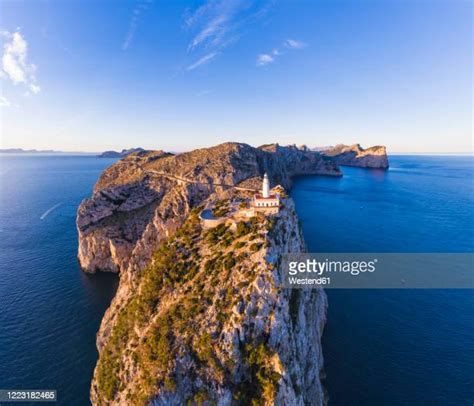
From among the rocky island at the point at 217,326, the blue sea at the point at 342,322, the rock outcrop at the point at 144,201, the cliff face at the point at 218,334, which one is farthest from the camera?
the rock outcrop at the point at 144,201

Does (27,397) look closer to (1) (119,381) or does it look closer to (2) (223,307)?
(1) (119,381)

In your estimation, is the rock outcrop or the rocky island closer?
the rocky island

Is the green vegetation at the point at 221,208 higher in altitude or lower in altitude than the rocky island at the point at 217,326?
higher

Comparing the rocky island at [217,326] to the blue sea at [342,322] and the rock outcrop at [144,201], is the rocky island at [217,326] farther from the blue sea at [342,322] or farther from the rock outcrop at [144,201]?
the rock outcrop at [144,201]

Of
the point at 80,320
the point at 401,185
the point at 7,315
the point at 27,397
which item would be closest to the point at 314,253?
the point at 80,320

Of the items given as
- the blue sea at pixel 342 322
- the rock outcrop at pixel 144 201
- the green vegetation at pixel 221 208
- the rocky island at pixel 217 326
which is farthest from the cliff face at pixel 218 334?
the rock outcrop at pixel 144 201

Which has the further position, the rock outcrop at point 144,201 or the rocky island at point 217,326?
the rock outcrop at point 144,201

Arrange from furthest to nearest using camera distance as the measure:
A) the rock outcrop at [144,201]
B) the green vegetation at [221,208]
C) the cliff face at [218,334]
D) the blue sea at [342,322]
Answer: the rock outcrop at [144,201], the green vegetation at [221,208], the blue sea at [342,322], the cliff face at [218,334]

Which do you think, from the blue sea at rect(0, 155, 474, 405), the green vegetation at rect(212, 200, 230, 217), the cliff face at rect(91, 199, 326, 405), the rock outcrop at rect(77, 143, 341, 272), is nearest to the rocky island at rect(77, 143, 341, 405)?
the cliff face at rect(91, 199, 326, 405)

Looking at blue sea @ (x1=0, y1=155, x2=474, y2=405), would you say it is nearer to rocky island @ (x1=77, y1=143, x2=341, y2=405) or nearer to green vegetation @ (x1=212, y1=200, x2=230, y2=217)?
rocky island @ (x1=77, y1=143, x2=341, y2=405)

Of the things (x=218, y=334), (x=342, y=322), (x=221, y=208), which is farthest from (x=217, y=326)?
(x=342, y=322)

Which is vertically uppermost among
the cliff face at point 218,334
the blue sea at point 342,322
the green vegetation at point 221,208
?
the green vegetation at point 221,208
